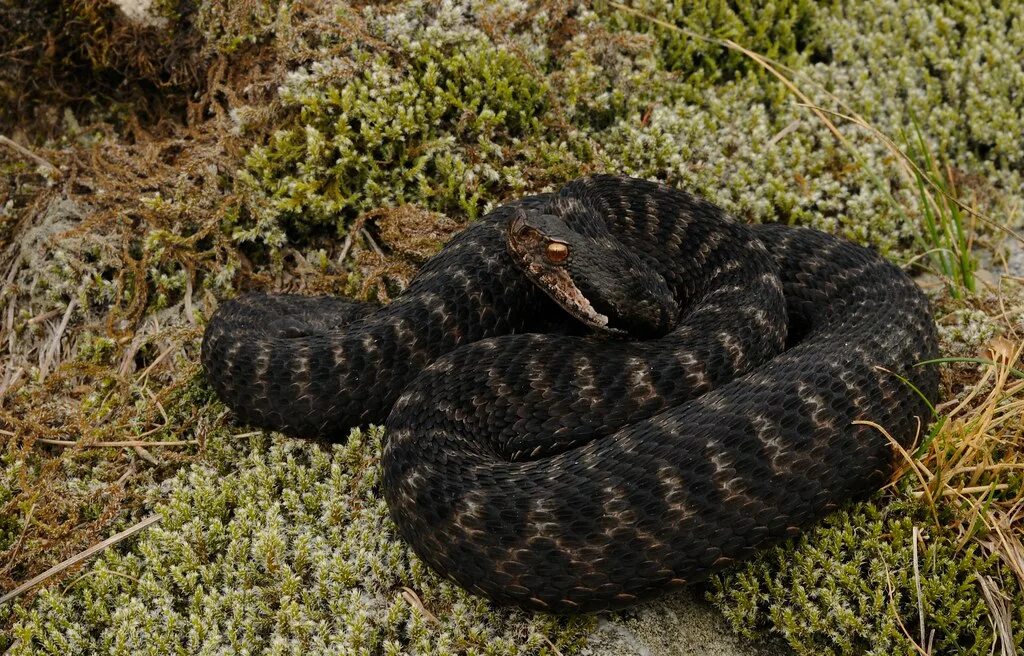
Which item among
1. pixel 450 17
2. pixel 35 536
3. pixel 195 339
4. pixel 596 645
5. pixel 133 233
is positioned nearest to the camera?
pixel 596 645

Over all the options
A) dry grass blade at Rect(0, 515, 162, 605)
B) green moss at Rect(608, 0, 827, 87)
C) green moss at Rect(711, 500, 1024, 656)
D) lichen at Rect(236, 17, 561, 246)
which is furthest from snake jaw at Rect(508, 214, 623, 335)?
green moss at Rect(608, 0, 827, 87)

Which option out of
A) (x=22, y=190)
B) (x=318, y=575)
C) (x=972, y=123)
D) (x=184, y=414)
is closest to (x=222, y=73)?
(x=22, y=190)

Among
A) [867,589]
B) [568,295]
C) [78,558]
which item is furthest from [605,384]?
[78,558]

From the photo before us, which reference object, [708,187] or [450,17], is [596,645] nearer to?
[708,187]

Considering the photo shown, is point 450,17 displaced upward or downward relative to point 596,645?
upward

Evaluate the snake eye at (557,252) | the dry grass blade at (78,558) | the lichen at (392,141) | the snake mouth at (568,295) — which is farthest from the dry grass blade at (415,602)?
the lichen at (392,141)

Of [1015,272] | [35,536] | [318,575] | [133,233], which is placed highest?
[1015,272]
